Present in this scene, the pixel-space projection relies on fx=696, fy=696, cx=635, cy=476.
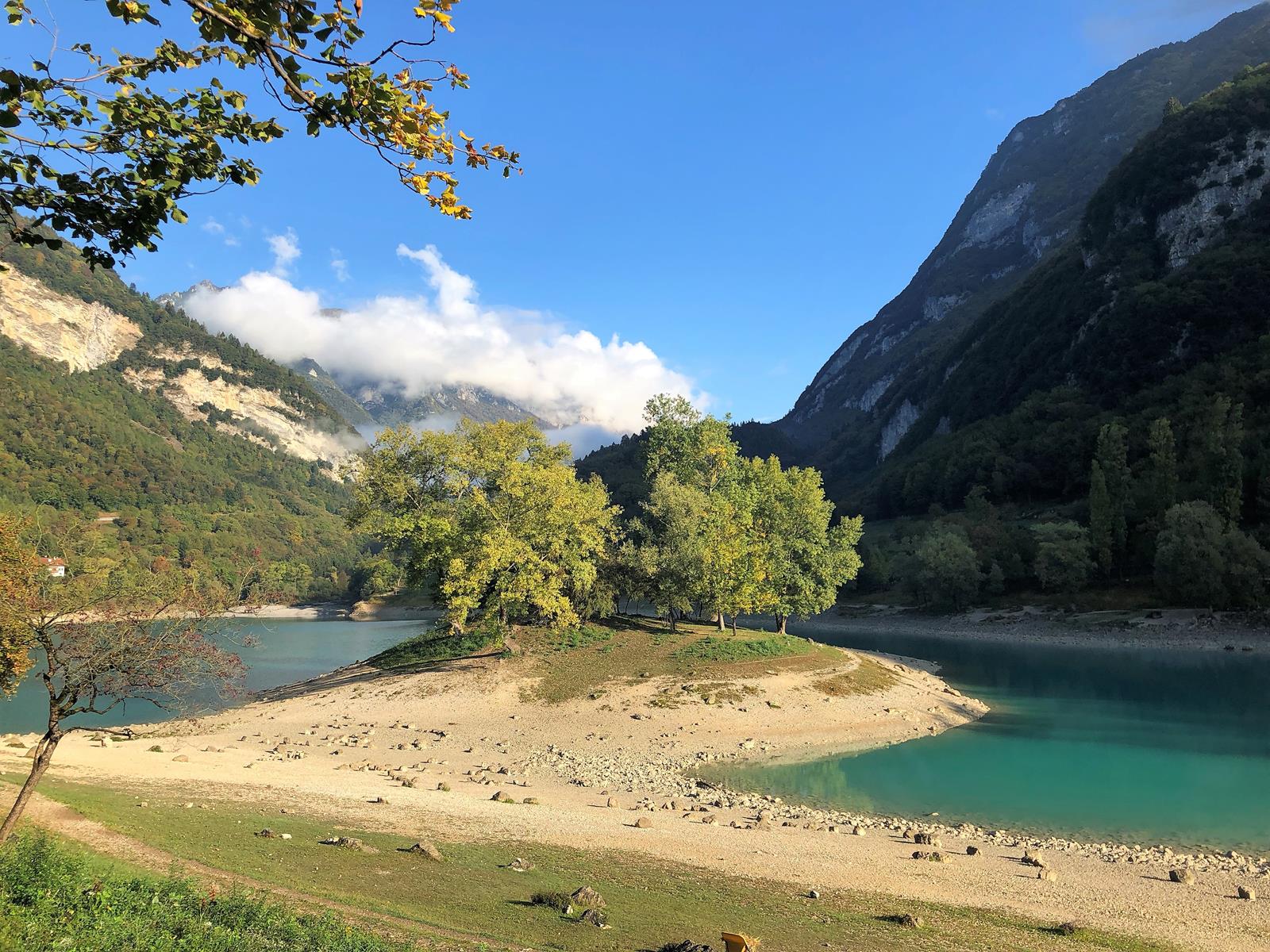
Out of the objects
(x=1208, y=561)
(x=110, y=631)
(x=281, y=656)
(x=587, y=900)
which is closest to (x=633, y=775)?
(x=587, y=900)

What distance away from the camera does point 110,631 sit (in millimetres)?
11781

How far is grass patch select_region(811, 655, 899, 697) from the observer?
129 feet

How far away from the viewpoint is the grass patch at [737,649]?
134 ft

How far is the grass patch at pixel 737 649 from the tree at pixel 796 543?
3194mm

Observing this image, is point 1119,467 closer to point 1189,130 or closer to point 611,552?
point 611,552

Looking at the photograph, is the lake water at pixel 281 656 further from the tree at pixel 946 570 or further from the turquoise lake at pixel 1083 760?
Result: the tree at pixel 946 570

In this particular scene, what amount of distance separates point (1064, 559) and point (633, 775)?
74118mm

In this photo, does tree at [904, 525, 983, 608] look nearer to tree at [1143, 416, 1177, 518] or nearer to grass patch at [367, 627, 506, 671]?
tree at [1143, 416, 1177, 518]

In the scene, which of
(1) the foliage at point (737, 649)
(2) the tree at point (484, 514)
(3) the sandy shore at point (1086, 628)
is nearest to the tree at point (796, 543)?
(1) the foliage at point (737, 649)

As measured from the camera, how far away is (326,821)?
16625 mm

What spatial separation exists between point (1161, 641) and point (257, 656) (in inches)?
3546

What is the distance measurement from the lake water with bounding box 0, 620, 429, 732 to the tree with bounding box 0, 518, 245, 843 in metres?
0.81

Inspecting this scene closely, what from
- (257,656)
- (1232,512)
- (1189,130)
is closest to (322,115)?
(257,656)

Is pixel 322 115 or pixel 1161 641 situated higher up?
pixel 322 115
